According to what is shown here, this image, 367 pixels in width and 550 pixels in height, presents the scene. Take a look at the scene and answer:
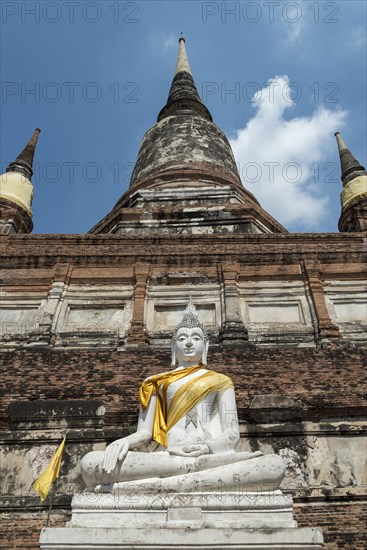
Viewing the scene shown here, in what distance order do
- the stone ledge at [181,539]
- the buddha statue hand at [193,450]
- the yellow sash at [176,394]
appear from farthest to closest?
1. the yellow sash at [176,394]
2. the buddha statue hand at [193,450]
3. the stone ledge at [181,539]

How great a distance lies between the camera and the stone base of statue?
3.60m

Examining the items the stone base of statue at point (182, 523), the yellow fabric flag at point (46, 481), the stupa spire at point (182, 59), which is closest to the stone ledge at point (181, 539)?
the stone base of statue at point (182, 523)

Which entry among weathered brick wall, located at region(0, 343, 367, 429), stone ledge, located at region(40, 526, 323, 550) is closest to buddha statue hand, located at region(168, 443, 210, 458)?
stone ledge, located at region(40, 526, 323, 550)

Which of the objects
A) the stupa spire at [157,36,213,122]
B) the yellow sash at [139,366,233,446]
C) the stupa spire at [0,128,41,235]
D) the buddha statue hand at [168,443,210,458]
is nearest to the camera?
the buddha statue hand at [168,443,210,458]

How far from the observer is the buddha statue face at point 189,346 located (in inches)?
217

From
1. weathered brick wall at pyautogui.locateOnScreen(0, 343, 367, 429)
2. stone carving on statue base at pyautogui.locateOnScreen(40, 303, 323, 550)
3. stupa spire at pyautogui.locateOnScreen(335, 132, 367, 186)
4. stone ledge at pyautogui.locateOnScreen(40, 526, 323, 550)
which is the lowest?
stone ledge at pyautogui.locateOnScreen(40, 526, 323, 550)

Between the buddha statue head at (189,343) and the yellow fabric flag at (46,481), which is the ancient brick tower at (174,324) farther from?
the buddha statue head at (189,343)

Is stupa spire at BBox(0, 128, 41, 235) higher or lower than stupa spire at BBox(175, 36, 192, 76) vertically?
lower

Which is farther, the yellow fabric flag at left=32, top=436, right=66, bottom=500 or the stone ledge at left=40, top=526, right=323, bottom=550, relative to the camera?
the yellow fabric flag at left=32, top=436, right=66, bottom=500

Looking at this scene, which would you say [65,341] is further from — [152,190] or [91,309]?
[152,190]

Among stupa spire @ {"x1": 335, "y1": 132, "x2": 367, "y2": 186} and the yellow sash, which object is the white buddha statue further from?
stupa spire @ {"x1": 335, "y1": 132, "x2": 367, "y2": 186}

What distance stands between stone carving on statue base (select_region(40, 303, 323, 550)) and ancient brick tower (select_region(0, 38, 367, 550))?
224 cm

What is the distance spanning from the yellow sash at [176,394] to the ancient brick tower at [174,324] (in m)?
2.03

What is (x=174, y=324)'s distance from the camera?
33.6 ft
